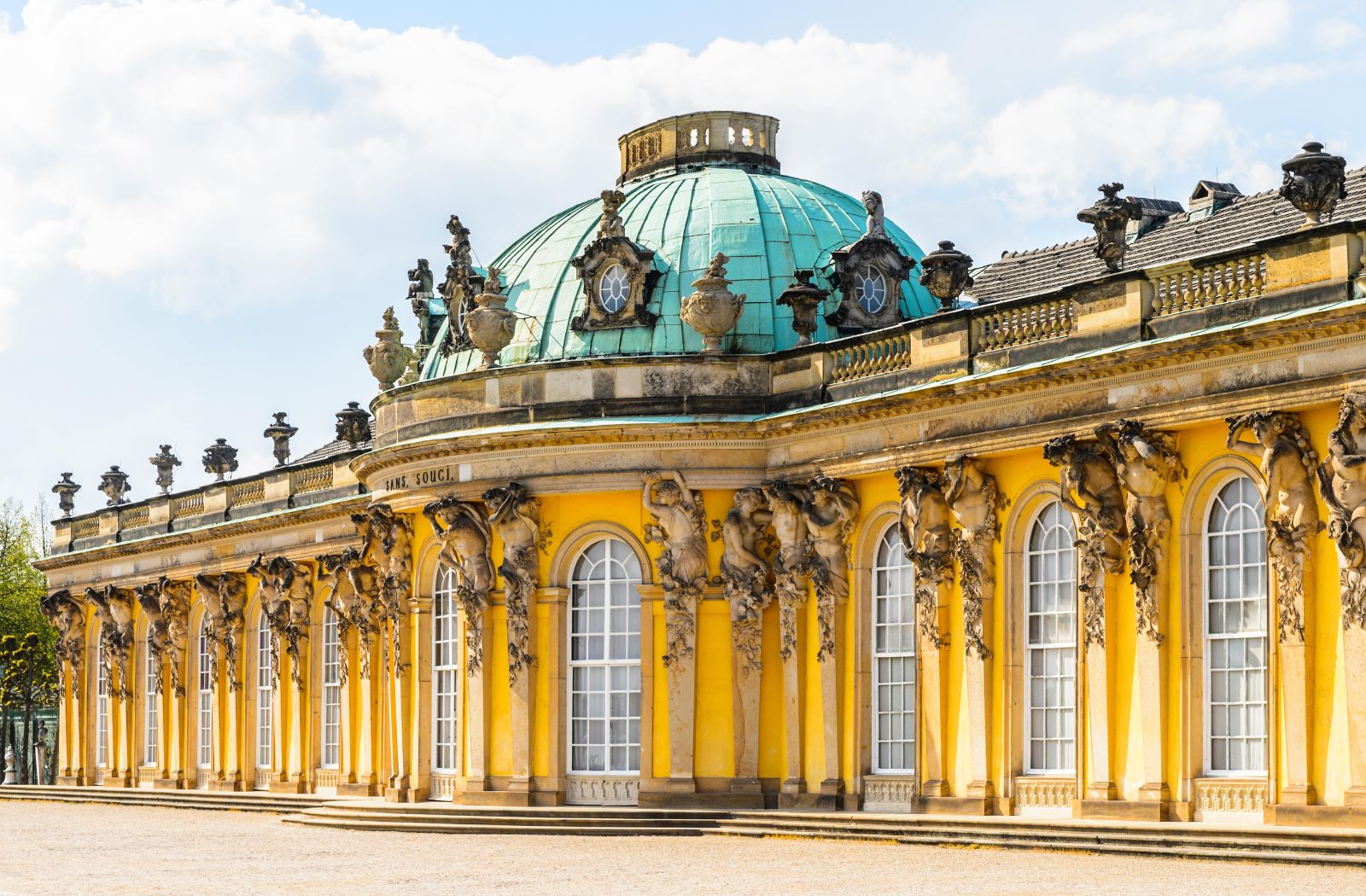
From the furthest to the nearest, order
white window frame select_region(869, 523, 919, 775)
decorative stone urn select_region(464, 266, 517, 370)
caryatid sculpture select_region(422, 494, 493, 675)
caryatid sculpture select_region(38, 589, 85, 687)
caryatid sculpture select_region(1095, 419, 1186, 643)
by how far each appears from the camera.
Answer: caryatid sculpture select_region(38, 589, 85, 687)
decorative stone urn select_region(464, 266, 517, 370)
caryatid sculpture select_region(422, 494, 493, 675)
white window frame select_region(869, 523, 919, 775)
caryatid sculpture select_region(1095, 419, 1186, 643)

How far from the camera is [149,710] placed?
53.2 meters

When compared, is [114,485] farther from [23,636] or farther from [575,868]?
[575,868]

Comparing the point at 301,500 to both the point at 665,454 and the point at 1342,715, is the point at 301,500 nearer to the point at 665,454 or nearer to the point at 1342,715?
the point at 665,454

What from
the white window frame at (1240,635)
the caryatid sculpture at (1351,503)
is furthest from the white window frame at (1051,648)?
the caryatid sculpture at (1351,503)

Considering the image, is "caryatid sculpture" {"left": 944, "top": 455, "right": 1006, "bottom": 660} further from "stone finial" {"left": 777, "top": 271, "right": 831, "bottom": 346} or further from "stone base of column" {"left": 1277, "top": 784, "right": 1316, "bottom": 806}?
"stone base of column" {"left": 1277, "top": 784, "right": 1316, "bottom": 806}

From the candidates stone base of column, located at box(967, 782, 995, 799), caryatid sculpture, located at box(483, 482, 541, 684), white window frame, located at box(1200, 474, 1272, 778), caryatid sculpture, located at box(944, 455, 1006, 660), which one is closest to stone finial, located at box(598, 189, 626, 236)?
caryatid sculpture, located at box(483, 482, 541, 684)

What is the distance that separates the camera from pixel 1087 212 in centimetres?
2941

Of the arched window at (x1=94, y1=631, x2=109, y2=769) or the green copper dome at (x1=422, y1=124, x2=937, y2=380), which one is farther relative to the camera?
the arched window at (x1=94, y1=631, x2=109, y2=769)

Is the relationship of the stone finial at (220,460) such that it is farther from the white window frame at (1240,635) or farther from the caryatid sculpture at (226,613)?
the white window frame at (1240,635)

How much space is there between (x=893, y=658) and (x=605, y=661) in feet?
16.1

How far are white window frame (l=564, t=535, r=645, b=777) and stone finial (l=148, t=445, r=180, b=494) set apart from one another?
77.7 feet

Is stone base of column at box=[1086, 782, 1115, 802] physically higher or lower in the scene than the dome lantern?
lower

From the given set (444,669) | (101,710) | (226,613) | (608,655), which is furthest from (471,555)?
(101,710)

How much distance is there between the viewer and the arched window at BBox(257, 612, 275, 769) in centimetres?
4766
